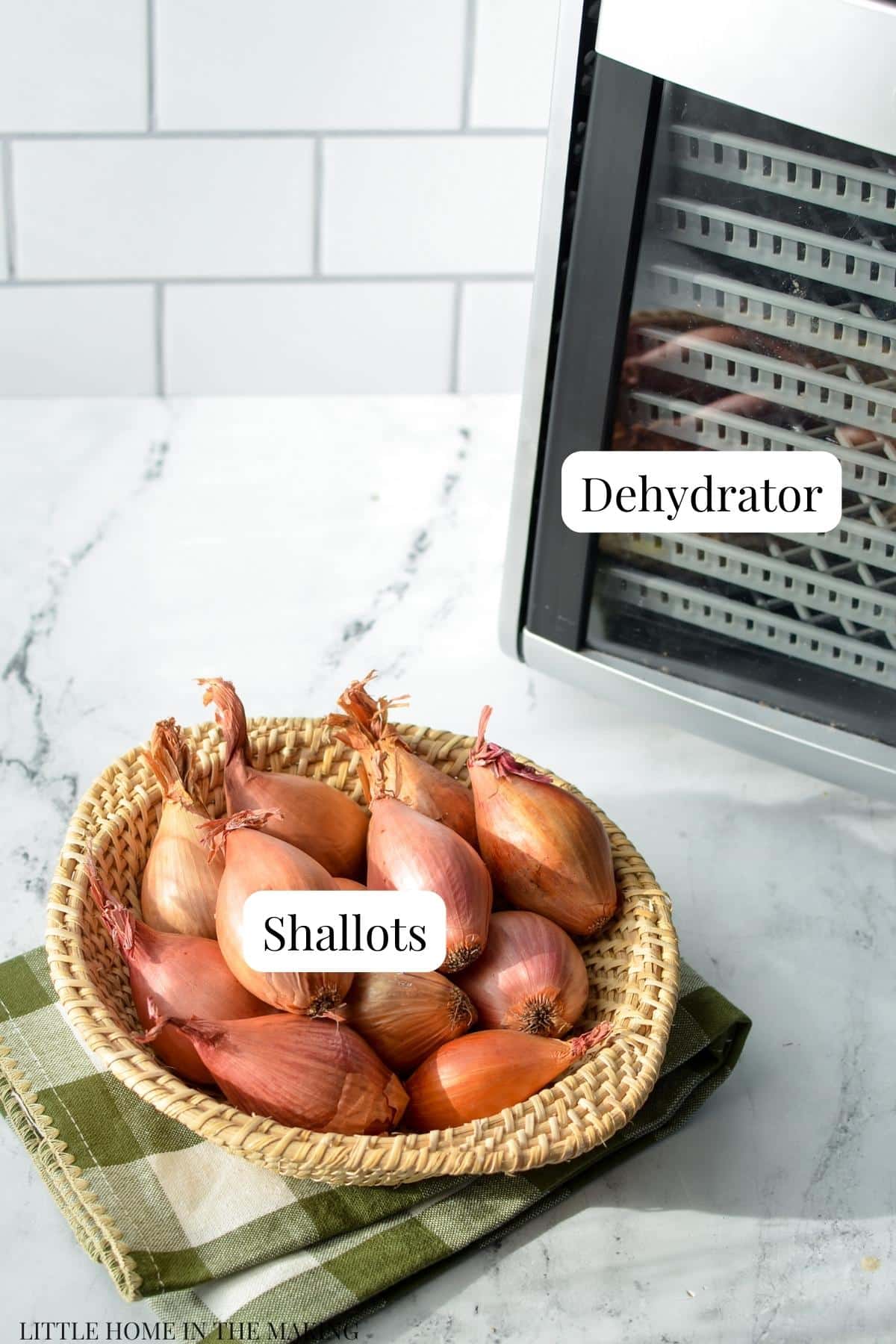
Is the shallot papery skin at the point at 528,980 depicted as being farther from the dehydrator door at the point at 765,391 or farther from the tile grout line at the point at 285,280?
the tile grout line at the point at 285,280

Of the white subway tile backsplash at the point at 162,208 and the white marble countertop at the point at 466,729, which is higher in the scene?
the white subway tile backsplash at the point at 162,208

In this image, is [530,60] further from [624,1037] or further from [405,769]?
[624,1037]

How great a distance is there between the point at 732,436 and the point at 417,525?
0.37 m

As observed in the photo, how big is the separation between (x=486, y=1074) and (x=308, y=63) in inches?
29.7

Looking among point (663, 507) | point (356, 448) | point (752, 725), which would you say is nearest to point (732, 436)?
point (663, 507)

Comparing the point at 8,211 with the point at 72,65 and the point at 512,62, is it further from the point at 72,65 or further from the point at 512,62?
the point at 512,62

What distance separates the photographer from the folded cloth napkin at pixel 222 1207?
1.78ft

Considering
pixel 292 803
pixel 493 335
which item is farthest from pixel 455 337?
pixel 292 803

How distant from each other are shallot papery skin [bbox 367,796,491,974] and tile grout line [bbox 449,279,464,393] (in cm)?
61

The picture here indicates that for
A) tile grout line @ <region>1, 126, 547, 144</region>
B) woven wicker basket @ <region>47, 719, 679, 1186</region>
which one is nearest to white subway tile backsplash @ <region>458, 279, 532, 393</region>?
tile grout line @ <region>1, 126, 547, 144</region>

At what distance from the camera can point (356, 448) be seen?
111 cm

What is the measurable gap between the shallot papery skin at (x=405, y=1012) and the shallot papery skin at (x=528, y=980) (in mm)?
20

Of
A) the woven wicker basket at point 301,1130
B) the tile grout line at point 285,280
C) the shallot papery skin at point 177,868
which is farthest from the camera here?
the tile grout line at point 285,280

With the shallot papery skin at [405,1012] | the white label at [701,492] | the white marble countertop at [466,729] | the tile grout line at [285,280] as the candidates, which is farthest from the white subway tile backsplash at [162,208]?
the shallot papery skin at [405,1012]
